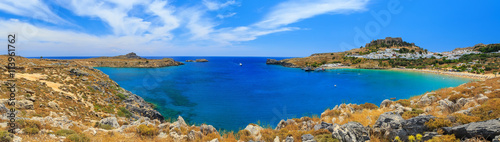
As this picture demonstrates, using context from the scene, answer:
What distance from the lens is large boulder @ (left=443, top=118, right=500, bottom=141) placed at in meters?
5.95

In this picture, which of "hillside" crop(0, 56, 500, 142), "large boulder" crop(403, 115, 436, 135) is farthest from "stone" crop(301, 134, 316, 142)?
"large boulder" crop(403, 115, 436, 135)

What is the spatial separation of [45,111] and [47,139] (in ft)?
21.6

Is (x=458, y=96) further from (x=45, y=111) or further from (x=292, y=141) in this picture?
(x=45, y=111)

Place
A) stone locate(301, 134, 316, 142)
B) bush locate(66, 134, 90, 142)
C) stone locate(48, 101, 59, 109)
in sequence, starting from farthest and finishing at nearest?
stone locate(48, 101, 59, 109) → stone locate(301, 134, 316, 142) → bush locate(66, 134, 90, 142)

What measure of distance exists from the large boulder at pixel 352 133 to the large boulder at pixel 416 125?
142 cm

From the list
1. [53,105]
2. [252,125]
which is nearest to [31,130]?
[53,105]

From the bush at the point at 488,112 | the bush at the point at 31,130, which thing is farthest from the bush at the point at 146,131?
the bush at the point at 488,112

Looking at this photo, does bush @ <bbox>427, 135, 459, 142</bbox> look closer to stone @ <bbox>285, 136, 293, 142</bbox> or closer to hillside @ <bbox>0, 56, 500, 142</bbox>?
hillside @ <bbox>0, 56, 500, 142</bbox>

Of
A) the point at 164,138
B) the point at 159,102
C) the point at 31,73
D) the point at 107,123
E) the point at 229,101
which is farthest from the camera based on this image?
the point at 229,101

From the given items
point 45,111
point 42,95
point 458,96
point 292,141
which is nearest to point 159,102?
point 42,95

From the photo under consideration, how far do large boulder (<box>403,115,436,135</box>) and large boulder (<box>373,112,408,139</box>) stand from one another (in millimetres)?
179

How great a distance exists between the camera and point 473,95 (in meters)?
13.0

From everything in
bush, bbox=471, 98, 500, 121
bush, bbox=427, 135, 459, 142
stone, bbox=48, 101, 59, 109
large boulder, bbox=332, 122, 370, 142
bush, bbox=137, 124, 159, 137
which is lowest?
bush, bbox=137, 124, 159, 137

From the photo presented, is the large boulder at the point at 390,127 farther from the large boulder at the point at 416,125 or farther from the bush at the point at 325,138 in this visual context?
the bush at the point at 325,138
